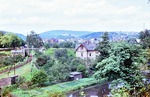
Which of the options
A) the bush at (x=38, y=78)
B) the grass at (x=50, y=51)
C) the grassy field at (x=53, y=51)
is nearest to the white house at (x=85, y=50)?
the grassy field at (x=53, y=51)

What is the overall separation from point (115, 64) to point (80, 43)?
8294 mm

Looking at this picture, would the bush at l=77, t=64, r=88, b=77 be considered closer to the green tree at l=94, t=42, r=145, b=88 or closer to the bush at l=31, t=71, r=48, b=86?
the bush at l=31, t=71, r=48, b=86

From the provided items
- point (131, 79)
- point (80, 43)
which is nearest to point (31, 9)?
point (131, 79)

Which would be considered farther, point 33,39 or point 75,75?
point 33,39

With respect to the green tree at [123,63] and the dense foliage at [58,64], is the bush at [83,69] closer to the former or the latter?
the dense foliage at [58,64]

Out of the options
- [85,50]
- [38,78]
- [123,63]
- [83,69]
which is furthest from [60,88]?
[123,63]

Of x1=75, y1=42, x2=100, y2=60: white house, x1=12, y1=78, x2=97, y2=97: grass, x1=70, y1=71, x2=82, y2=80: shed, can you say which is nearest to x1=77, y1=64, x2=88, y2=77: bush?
x1=70, y1=71, x2=82, y2=80: shed

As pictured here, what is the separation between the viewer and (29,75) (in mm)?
8117

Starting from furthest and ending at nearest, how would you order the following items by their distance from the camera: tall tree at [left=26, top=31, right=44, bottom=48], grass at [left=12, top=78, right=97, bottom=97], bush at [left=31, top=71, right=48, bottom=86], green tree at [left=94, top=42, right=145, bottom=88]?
tall tree at [left=26, top=31, right=44, bottom=48], bush at [left=31, top=71, right=48, bottom=86], grass at [left=12, top=78, right=97, bottom=97], green tree at [left=94, top=42, right=145, bottom=88]

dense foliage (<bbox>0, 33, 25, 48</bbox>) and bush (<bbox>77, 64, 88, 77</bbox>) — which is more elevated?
dense foliage (<bbox>0, 33, 25, 48</bbox>)

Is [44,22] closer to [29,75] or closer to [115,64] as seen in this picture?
[29,75]

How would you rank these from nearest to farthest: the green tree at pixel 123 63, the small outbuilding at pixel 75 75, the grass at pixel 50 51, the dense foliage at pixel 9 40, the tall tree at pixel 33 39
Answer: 1. the green tree at pixel 123 63
2. the dense foliage at pixel 9 40
3. the small outbuilding at pixel 75 75
4. the tall tree at pixel 33 39
5. the grass at pixel 50 51

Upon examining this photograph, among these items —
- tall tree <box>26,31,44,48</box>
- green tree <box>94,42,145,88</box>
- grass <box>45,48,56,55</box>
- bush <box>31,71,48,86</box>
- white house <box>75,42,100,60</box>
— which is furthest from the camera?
white house <box>75,42,100,60</box>

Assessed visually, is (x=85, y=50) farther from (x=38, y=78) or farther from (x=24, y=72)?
(x=38, y=78)
